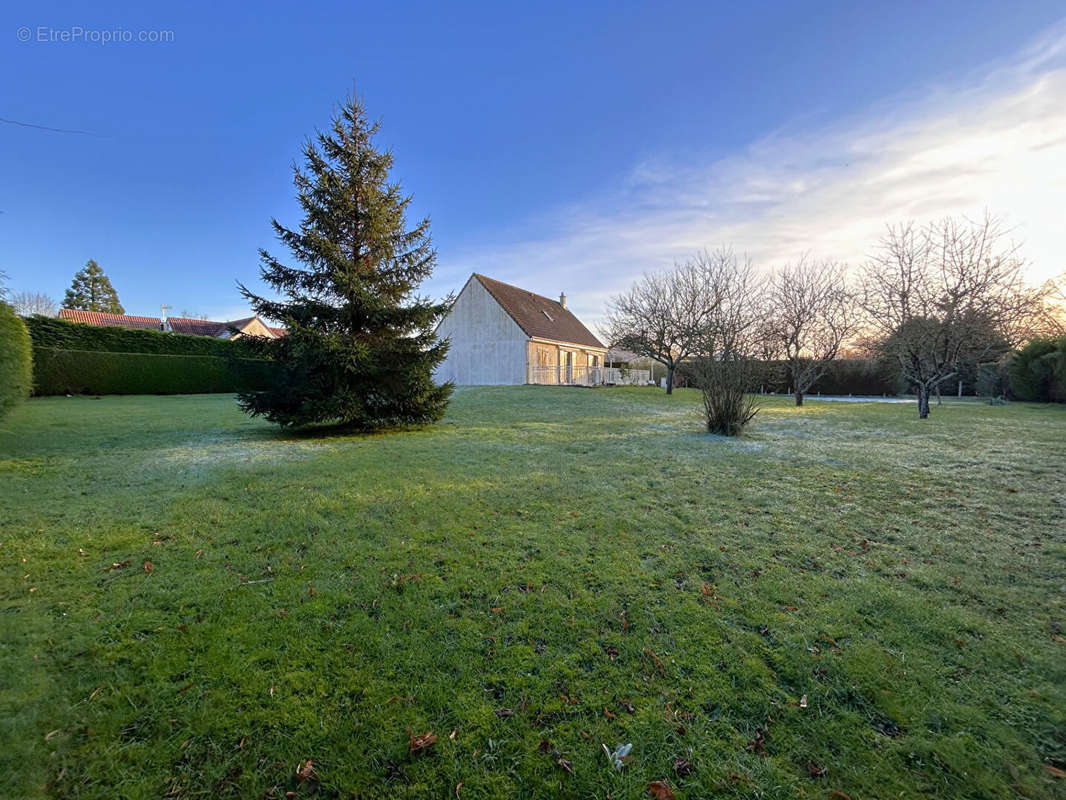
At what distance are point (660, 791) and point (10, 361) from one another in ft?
39.6

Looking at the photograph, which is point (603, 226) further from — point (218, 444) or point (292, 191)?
point (218, 444)

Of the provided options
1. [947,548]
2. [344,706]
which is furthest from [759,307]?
[344,706]

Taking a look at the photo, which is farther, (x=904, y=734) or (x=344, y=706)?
(x=344, y=706)

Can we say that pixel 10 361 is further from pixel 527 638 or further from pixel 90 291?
pixel 90 291

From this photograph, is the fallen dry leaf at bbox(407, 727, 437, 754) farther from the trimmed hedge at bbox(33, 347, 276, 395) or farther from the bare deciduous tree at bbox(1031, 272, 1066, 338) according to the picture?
the bare deciduous tree at bbox(1031, 272, 1066, 338)

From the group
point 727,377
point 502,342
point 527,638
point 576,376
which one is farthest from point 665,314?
point 527,638

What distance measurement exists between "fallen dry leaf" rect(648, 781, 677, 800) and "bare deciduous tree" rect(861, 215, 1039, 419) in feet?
59.0

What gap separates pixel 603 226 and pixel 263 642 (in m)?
15.8

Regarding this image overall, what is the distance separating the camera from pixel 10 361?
7.55 m

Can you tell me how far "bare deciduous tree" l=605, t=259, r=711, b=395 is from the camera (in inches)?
878

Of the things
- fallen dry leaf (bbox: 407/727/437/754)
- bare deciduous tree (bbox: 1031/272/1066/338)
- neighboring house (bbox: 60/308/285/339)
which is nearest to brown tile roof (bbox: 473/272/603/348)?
neighboring house (bbox: 60/308/285/339)

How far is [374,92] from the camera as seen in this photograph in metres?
9.59

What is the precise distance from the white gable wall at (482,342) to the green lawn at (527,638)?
1893 cm

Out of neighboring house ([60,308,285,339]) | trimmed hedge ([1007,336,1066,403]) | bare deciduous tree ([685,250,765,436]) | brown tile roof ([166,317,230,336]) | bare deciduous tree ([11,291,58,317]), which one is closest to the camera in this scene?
bare deciduous tree ([685,250,765,436])
